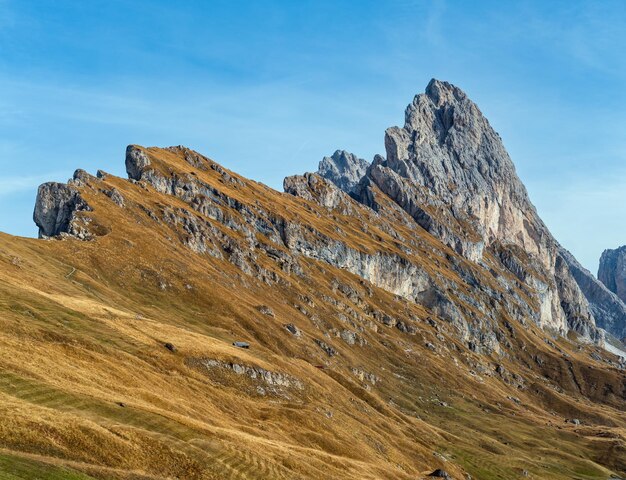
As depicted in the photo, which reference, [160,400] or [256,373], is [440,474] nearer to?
[256,373]

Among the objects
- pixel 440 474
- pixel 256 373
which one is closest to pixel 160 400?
pixel 256 373

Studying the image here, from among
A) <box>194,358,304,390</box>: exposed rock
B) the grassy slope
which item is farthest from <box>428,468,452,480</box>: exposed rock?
<box>194,358,304,390</box>: exposed rock

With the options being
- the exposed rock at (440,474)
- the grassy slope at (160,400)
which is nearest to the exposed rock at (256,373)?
the grassy slope at (160,400)

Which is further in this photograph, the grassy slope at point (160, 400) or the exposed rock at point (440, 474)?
the exposed rock at point (440, 474)

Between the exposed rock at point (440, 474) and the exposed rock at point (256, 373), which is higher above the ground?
the exposed rock at point (256, 373)

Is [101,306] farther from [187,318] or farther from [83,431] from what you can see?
[83,431]

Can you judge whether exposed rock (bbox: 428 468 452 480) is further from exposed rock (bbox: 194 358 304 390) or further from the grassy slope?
exposed rock (bbox: 194 358 304 390)

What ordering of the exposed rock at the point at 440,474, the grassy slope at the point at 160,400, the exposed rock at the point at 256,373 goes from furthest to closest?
the exposed rock at the point at 256,373, the exposed rock at the point at 440,474, the grassy slope at the point at 160,400

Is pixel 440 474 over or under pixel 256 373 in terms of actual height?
under

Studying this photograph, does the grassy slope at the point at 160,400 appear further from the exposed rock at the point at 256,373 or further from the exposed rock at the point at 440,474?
the exposed rock at the point at 440,474

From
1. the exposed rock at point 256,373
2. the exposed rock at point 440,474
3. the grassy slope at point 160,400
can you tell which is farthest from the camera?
the exposed rock at point 256,373

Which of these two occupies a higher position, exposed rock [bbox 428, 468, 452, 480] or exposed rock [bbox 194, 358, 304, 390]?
exposed rock [bbox 194, 358, 304, 390]

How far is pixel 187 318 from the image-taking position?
590 feet

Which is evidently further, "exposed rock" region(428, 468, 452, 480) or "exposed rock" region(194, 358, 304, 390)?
"exposed rock" region(194, 358, 304, 390)
